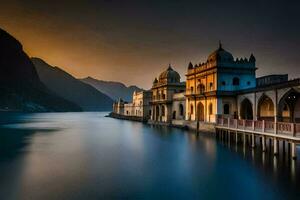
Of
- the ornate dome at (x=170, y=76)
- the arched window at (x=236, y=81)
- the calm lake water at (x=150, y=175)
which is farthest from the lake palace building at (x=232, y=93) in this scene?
the ornate dome at (x=170, y=76)

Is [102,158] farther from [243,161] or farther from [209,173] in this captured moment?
[243,161]

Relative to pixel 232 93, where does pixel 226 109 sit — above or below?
below

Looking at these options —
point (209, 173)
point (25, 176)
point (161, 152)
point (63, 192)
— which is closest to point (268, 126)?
point (209, 173)

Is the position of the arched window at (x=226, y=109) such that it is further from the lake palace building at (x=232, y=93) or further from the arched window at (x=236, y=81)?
the arched window at (x=236, y=81)

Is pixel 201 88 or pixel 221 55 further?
pixel 201 88

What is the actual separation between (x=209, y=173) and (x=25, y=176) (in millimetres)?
14261

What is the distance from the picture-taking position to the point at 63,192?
18.0 metres

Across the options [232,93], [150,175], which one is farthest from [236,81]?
[150,175]

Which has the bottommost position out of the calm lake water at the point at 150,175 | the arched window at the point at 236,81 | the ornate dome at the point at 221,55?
the calm lake water at the point at 150,175

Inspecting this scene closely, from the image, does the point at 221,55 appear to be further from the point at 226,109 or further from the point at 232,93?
the point at 226,109

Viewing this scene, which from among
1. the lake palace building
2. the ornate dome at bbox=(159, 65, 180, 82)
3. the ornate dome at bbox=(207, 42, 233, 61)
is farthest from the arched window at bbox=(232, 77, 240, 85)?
the ornate dome at bbox=(159, 65, 180, 82)

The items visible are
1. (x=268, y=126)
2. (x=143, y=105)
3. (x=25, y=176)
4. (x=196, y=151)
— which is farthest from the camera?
(x=143, y=105)

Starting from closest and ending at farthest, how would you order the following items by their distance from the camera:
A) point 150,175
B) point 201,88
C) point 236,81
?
point 150,175 < point 236,81 < point 201,88

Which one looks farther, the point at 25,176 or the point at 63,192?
the point at 25,176
